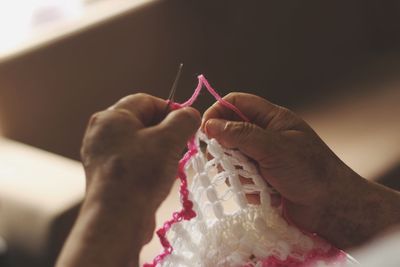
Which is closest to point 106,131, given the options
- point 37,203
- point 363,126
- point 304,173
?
point 304,173

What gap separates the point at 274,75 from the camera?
2.12 meters

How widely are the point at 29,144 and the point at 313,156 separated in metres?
0.92

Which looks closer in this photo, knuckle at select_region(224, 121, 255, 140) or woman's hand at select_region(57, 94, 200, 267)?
woman's hand at select_region(57, 94, 200, 267)

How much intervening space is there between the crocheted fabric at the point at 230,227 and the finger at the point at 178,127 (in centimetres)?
10

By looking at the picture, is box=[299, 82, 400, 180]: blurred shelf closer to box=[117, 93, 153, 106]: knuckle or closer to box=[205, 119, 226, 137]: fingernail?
box=[205, 119, 226, 137]: fingernail

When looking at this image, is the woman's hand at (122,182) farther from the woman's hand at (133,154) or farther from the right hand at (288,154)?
the right hand at (288,154)

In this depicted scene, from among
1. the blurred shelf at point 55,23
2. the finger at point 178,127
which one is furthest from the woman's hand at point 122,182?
the blurred shelf at point 55,23

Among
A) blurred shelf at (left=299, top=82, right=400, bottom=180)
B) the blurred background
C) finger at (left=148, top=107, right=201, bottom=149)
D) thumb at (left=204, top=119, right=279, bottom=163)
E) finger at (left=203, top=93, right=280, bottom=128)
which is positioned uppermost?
finger at (left=148, top=107, right=201, bottom=149)

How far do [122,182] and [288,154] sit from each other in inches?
9.7

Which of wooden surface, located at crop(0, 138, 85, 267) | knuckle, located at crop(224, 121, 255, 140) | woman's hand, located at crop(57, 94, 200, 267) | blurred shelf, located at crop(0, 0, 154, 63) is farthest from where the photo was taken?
blurred shelf, located at crop(0, 0, 154, 63)

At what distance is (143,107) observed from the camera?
0.78 m

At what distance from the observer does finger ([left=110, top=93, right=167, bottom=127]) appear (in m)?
0.77

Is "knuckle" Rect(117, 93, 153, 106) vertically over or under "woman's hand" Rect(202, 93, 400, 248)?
over

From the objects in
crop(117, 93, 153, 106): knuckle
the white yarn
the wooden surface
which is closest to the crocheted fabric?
the white yarn
